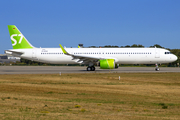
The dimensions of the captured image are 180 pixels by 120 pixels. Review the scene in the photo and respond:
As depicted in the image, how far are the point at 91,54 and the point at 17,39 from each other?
1468cm

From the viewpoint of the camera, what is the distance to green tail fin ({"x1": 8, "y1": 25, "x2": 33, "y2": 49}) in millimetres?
47062

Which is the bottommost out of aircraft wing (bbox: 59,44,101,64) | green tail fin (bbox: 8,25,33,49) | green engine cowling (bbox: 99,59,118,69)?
green engine cowling (bbox: 99,59,118,69)

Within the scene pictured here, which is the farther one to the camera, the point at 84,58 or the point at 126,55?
the point at 126,55

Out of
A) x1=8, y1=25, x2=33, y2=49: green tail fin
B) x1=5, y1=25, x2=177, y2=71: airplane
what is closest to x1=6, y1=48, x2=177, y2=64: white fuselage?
x1=5, y1=25, x2=177, y2=71: airplane

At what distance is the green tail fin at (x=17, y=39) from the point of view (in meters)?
47.1

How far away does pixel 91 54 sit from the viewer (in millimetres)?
44625

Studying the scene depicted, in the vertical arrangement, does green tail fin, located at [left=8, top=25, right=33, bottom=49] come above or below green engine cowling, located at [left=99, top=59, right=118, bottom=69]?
above

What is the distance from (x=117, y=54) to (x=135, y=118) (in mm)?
34245

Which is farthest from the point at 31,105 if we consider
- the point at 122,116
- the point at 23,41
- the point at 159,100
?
the point at 23,41

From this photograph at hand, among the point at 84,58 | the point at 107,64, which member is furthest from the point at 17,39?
the point at 107,64

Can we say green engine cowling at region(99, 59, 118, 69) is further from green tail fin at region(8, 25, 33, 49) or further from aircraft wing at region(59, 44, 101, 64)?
green tail fin at region(8, 25, 33, 49)

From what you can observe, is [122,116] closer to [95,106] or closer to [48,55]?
[95,106]

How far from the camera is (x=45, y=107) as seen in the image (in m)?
12.4

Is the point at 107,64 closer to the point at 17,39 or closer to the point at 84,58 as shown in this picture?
the point at 84,58
